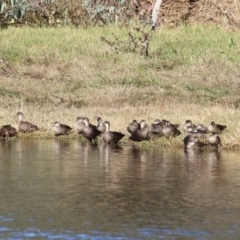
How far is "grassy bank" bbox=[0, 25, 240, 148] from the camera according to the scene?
1989cm

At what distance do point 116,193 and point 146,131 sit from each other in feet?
15.2

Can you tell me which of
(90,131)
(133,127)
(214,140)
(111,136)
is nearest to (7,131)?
(90,131)

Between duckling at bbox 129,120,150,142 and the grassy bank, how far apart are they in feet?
1.79

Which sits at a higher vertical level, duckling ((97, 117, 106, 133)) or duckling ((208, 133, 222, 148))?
duckling ((97, 117, 106, 133))

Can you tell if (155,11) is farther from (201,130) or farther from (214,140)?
(214,140)

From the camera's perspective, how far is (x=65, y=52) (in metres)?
26.6

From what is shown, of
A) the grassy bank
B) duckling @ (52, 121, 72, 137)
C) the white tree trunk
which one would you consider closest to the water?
duckling @ (52, 121, 72, 137)

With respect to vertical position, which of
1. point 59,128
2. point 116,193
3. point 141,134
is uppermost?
point 59,128

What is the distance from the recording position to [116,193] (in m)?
12.7

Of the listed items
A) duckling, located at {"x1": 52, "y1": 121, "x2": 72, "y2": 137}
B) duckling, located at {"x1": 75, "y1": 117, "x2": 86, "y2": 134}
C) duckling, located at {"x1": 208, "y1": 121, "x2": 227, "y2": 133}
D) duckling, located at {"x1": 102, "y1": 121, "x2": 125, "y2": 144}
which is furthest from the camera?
duckling, located at {"x1": 52, "y1": 121, "x2": 72, "y2": 137}

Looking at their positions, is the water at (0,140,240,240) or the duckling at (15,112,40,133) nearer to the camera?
the water at (0,140,240,240)

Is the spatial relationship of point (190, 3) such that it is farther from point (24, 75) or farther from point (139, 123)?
point (139, 123)

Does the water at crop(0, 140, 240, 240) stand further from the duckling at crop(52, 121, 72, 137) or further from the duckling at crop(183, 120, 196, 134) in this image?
the duckling at crop(52, 121, 72, 137)

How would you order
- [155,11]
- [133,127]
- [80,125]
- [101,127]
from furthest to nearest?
[155,11]
[80,125]
[101,127]
[133,127]
